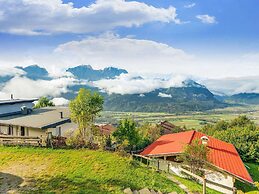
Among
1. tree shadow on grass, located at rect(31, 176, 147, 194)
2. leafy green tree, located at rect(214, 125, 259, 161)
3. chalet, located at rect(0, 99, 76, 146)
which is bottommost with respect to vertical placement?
leafy green tree, located at rect(214, 125, 259, 161)

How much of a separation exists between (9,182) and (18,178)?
2.37 ft

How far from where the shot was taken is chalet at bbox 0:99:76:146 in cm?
3591

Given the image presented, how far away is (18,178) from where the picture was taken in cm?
2089

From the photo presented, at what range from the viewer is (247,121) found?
69312mm

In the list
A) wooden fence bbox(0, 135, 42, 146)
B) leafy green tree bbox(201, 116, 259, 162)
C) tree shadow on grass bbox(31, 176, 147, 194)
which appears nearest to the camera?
tree shadow on grass bbox(31, 176, 147, 194)

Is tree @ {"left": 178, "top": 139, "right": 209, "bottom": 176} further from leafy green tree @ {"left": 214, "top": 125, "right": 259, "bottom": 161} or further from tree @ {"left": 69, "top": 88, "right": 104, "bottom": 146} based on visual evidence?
leafy green tree @ {"left": 214, "top": 125, "right": 259, "bottom": 161}

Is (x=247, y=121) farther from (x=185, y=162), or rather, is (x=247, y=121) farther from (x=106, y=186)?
(x=106, y=186)

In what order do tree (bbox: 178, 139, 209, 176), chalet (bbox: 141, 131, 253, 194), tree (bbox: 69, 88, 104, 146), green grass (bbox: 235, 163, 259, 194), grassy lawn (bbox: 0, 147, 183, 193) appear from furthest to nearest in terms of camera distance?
tree (bbox: 69, 88, 104, 146) < green grass (bbox: 235, 163, 259, 194) < tree (bbox: 178, 139, 209, 176) < chalet (bbox: 141, 131, 253, 194) < grassy lawn (bbox: 0, 147, 183, 193)

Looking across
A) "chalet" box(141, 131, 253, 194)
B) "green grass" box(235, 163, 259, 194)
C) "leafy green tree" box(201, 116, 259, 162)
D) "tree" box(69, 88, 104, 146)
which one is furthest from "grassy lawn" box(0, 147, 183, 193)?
"leafy green tree" box(201, 116, 259, 162)

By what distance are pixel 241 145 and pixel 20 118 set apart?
32550mm

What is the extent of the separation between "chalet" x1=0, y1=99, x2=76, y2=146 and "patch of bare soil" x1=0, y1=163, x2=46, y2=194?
9656 millimetres

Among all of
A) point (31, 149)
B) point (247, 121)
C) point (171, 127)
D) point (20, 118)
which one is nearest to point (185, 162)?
point (31, 149)

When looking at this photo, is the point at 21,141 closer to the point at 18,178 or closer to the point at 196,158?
the point at 18,178

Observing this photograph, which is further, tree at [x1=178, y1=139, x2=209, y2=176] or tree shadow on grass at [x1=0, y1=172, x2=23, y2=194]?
tree at [x1=178, y1=139, x2=209, y2=176]
